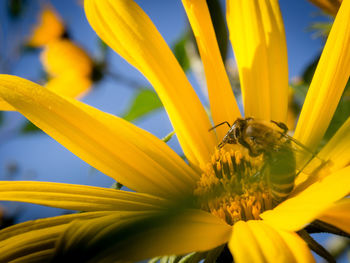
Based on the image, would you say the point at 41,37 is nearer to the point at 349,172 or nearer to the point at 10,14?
the point at 10,14

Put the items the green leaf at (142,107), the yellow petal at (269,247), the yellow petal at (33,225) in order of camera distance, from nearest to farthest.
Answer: the yellow petal at (269,247)
the yellow petal at (33,225)
the green leaf at (142,107)

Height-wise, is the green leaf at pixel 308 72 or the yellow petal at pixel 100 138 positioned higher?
the green leaf at pixel 308 72

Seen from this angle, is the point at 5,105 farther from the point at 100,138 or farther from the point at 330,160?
the point at 330,160

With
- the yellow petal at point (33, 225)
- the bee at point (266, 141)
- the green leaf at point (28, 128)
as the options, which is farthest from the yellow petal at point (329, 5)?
the green leaf at point (28, 128)

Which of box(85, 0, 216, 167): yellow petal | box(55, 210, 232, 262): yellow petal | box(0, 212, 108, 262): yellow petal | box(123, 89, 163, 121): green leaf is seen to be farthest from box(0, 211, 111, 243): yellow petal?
box(123, 89, 163, 121): green leaf

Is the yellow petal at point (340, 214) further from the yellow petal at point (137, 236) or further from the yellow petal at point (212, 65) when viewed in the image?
the yellow petal at point (212, 65)

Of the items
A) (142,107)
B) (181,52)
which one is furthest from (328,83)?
(181,52)

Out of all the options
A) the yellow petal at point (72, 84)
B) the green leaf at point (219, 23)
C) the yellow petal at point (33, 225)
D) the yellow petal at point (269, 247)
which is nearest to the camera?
the yellow petal at point (269, 247)
